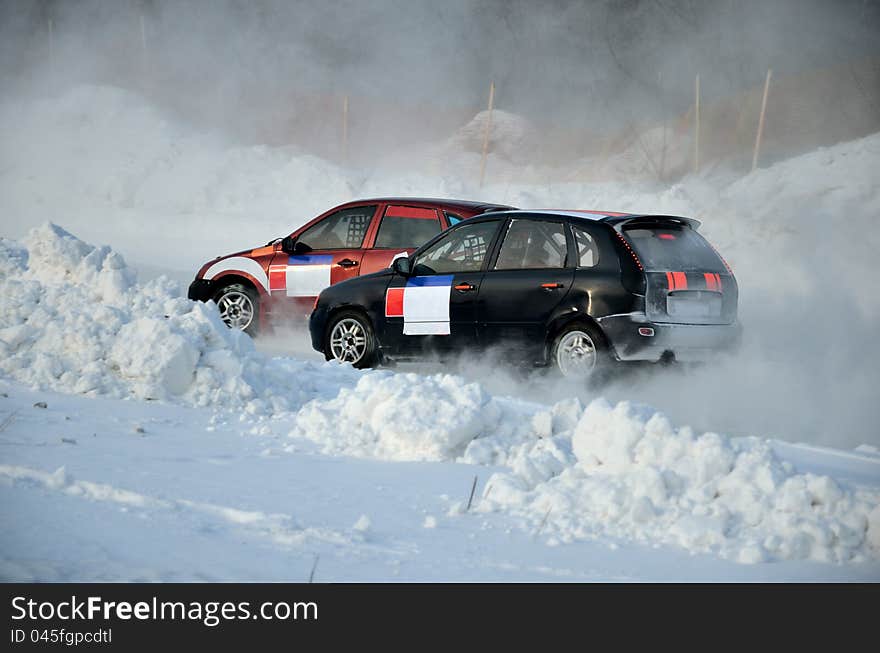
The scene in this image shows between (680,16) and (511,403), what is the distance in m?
47.4

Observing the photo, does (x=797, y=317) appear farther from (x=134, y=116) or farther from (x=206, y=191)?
(x=134, y=116)

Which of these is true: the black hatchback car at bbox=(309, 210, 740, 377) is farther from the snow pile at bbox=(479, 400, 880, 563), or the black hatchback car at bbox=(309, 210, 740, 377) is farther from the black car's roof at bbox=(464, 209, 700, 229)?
the snow pile at bbox=(479, 400, 880, 563)

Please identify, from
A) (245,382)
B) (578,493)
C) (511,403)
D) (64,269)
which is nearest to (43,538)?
(578,493)

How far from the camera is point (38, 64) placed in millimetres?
50719

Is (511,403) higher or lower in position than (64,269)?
lower

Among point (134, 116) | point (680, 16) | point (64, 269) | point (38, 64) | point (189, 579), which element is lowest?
point (189, 579)

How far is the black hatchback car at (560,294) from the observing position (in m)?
8.30

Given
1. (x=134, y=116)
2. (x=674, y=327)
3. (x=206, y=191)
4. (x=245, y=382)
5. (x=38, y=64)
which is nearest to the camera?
(x=245, y=382)

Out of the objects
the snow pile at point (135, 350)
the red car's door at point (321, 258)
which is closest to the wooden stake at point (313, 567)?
the snow pile at point (135, 350)

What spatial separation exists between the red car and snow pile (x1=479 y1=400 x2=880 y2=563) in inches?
196

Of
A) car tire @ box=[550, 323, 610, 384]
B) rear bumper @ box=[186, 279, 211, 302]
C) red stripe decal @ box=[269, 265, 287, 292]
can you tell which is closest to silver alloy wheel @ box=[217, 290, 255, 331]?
rear bumper @ box=[186, 279, 211, 302]

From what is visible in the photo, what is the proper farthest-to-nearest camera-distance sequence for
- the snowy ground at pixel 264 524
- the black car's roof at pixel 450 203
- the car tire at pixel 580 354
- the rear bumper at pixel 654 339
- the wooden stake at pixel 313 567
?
the black car's roof at pixel 450 203, the car tire at pixel 580 354, the rear bumper at pixel 654 339, the snowy ground at pixel 264 524, the wooden stake at pixel 313 567

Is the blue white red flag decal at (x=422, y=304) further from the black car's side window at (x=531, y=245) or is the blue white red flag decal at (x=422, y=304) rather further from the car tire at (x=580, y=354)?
the car tire at (x=580, y=354)

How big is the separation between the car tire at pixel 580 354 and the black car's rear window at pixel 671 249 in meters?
0.64
